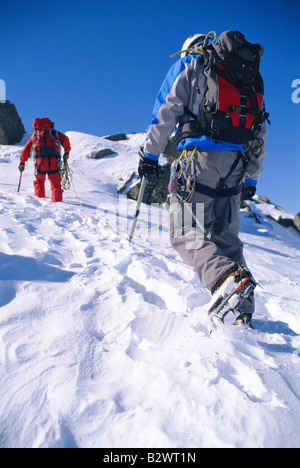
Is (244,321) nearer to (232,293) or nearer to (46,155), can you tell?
(232,293)

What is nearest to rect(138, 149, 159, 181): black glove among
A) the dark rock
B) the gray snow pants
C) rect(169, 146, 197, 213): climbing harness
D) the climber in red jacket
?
rect(169, 146, 197, 213): climbing harness

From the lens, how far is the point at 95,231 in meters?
4.16

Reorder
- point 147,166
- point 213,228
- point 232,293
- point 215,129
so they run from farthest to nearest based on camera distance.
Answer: point 147,166 < point 213,228 < point 215,129 < point 232,293

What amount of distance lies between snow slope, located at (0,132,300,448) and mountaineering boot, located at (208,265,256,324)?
14 centimetres

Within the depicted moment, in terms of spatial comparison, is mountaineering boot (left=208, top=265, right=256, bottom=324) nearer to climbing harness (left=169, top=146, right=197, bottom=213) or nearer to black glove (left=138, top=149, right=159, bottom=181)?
climbing harness (left=169, top=146, right=197, bottom=213)

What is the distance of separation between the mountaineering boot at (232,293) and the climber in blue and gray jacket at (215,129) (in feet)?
0.13

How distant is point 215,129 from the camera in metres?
2.07

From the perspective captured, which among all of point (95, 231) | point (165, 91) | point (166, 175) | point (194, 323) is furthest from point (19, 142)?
point (194, 323)

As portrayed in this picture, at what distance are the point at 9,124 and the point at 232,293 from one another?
2065cm

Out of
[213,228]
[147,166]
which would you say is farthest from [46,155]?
[213,228]

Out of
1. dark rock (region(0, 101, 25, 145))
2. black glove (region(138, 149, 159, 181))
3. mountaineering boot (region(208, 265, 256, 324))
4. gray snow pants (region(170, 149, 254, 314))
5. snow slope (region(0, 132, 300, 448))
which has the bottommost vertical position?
snow slope (region(0, 132, 300, 448))

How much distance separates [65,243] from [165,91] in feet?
7.04

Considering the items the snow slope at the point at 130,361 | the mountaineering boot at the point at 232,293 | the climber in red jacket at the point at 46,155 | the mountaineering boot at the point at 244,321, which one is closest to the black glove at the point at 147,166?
the snow slope at the point at 130,361

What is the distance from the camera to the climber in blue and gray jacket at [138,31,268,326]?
2045mm
